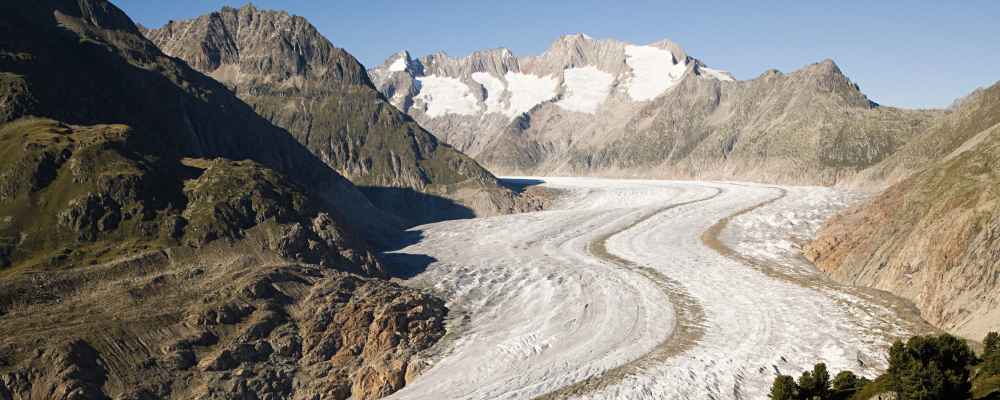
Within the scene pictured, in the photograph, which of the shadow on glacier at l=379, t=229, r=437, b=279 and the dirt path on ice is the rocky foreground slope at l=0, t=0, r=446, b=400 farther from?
the dirt path on ice

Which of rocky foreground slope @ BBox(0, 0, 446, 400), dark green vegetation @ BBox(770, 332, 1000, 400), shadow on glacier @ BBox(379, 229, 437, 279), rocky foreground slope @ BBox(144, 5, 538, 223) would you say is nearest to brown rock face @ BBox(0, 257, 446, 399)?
rocky foreground slope @ BBox(0, 0, 446, 400)

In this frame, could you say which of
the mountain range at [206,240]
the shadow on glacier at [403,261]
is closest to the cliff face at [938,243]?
the mountain range at [206,240]

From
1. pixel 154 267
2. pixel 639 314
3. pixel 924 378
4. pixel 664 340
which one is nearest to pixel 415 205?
pixel 154 267

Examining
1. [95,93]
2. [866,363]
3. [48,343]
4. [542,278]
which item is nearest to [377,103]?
[95,93]

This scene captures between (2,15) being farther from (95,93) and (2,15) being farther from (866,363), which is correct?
(866,363)

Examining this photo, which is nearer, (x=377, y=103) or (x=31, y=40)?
(x=31, y=40)

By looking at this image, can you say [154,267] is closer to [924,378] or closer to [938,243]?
[924,378]
